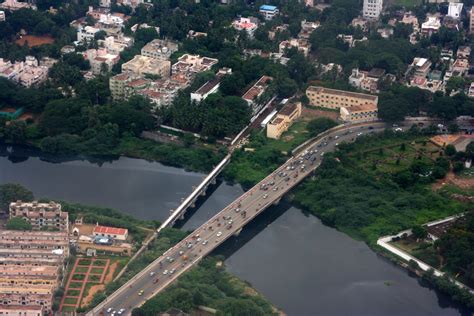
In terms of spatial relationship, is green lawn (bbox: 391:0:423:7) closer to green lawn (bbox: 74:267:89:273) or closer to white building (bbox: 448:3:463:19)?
white building (bbox: 448:3:463:19)

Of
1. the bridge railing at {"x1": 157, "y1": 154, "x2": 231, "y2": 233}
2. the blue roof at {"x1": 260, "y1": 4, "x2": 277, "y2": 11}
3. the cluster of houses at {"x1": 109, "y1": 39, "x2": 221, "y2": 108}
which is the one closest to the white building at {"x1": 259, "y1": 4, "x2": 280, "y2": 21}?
the blue roof at {"x1": 260, "y1": 4, "x2": 277, "y2": 11}

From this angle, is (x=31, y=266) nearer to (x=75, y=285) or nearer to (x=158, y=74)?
(x=75, y=285)

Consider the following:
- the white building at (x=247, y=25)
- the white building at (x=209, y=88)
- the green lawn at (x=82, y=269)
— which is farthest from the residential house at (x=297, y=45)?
the green lawn at (x=82, y=269)

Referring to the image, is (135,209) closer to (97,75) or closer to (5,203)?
(5,203)

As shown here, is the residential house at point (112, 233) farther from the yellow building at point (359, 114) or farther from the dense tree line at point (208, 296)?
the yellow building at point (359, 114)

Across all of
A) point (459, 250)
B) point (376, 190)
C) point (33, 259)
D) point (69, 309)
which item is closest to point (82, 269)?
point (33, 259)

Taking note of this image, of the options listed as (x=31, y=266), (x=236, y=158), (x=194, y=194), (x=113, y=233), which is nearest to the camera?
(x=31, y=266)
